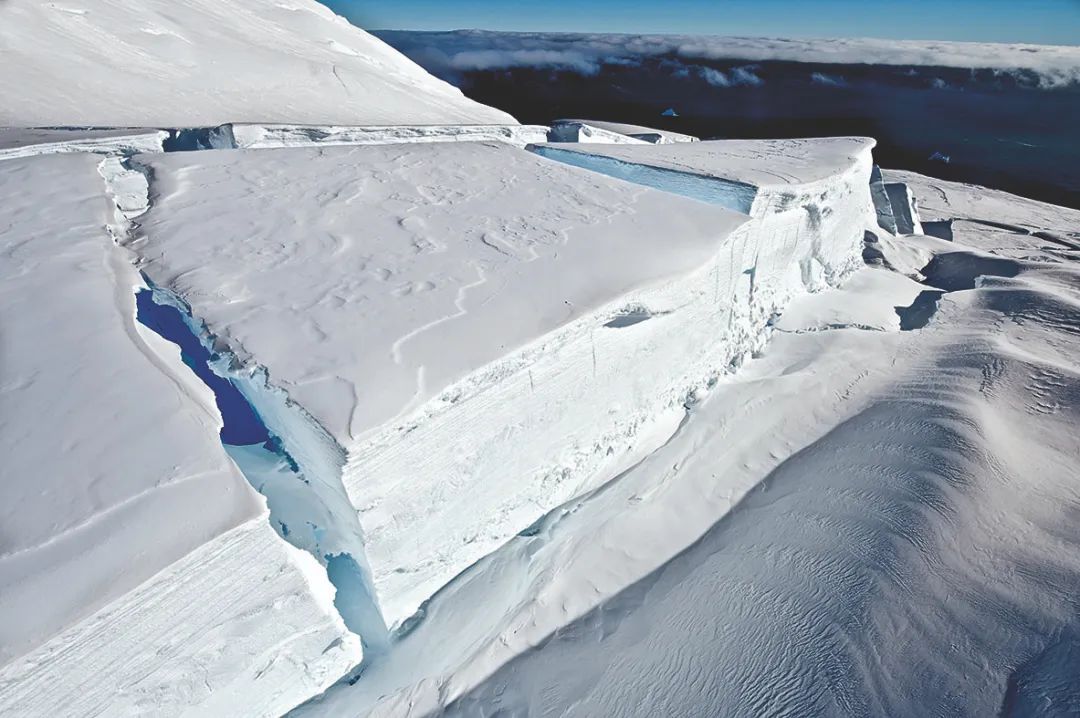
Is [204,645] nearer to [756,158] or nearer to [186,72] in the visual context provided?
[756,158]

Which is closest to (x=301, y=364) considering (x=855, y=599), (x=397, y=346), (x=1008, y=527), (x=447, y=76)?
(x=397, y=346)

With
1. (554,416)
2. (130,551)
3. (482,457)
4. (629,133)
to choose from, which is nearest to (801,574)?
(554,416)

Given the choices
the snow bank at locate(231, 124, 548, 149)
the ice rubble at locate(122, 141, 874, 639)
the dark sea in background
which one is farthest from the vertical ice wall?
the dark sea in background

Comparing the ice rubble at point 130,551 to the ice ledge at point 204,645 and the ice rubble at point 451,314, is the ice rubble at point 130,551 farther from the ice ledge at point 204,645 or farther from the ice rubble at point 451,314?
the ice rubble at point 451,314

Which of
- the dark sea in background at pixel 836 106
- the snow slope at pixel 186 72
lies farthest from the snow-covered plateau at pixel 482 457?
the dark sea in background at pixel 836 106

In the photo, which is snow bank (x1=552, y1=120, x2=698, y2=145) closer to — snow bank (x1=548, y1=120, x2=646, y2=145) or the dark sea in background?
snow bank (x1=548, y1=120, x2=646, y2=145)

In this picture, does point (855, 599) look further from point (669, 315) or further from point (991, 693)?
point (669, 315)
